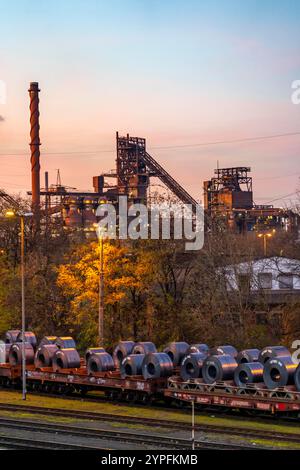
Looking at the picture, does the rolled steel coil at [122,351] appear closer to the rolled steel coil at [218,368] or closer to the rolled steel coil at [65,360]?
the rolled steel coil at [65,360]

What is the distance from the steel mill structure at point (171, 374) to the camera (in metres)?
27.6

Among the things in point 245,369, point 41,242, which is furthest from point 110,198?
point 245,369

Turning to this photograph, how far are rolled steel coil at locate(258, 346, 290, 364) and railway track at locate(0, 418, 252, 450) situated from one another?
6960 millimetres

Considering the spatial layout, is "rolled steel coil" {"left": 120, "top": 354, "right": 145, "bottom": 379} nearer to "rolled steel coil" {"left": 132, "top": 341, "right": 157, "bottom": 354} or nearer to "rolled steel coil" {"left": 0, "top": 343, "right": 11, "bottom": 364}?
"rolled steel coil" {"left": 132, "top": 341, "right": 157, "bottom": 354}

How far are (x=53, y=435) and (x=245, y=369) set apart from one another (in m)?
8.05

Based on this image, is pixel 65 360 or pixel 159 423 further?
pixel 65 360

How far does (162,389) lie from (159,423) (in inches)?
178

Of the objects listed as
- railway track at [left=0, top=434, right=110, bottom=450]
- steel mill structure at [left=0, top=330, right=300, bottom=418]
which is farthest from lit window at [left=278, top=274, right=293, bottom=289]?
railway track at [left=0, top=434, right=110, bottom=450]

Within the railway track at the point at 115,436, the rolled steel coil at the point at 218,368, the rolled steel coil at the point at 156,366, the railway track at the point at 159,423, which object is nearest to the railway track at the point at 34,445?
the railway track at the point at 115,436

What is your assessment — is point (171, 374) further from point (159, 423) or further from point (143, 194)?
point (143, 194)

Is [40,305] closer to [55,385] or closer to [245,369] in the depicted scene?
[55,385]

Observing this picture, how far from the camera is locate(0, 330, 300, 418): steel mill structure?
27562mm

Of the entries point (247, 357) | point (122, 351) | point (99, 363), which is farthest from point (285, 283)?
point (247, 357)

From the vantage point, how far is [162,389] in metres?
31.0
